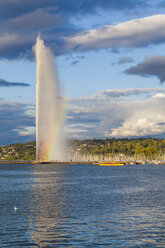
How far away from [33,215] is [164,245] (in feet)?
48.7

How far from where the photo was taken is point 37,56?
14975 centimetres

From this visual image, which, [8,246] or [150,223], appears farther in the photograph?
[150,223]

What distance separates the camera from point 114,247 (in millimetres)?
22203

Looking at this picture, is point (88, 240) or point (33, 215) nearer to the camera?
point (88, 240)

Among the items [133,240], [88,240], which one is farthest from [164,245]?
[88,240]

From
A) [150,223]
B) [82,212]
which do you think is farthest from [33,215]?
[150,223]

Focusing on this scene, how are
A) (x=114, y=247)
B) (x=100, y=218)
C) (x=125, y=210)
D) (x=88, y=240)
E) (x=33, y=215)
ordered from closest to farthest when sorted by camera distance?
(x=114, y=247) → (x=88, y=240) → (x=100, y=218) → (x=33, y=215) → (x=125, y=210)

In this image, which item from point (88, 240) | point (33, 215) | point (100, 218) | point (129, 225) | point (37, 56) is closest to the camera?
point (88, 240)

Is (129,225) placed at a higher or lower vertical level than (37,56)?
lower

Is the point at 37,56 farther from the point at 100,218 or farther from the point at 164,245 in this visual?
the point at 164,245

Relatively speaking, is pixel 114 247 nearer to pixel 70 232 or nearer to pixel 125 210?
pixel 70 232

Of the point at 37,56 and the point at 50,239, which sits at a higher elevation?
the point at 37,56

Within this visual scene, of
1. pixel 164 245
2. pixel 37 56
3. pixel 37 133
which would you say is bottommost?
pixel 164 245

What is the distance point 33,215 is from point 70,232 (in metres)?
8.57
